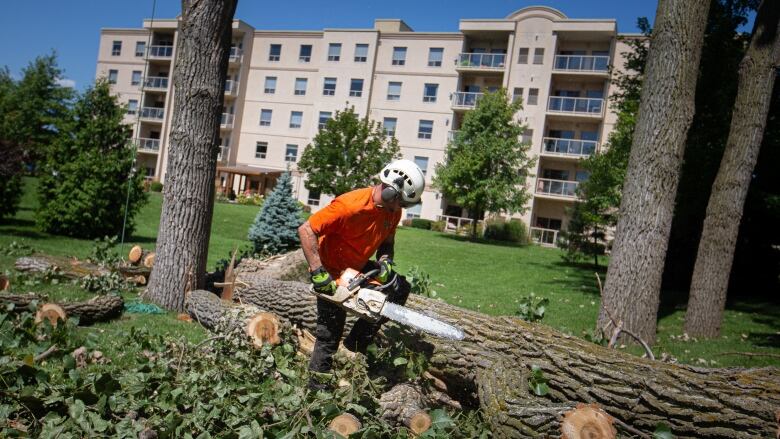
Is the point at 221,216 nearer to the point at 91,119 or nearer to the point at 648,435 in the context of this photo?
the point at 91,119

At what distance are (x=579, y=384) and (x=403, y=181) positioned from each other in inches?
82.8

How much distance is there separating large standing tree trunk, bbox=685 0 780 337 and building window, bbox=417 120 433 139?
31.9 m

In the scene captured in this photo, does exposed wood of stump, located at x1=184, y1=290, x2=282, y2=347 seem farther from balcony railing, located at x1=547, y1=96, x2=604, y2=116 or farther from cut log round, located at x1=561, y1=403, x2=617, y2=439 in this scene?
balcony railing, located at x1=547, y1=96, x2=604, y2=116

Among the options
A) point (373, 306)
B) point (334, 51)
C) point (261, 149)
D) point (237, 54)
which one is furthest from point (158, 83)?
point (373, 306)

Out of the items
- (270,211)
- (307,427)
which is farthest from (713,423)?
(270,211)

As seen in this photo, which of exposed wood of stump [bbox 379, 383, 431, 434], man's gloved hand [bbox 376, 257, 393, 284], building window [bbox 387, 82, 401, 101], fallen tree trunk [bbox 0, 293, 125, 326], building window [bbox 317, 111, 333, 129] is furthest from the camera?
building window [bbox 317, 111, 333, 129]

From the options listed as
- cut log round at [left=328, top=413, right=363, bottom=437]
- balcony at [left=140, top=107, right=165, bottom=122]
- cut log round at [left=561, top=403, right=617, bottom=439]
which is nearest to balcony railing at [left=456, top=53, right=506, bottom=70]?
balcony at [left=140, top=107, right=165, bottom=122]

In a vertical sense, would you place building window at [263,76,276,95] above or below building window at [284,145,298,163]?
above

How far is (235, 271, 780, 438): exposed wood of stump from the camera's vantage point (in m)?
3.33

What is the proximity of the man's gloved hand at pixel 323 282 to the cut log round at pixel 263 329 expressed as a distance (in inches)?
59.2

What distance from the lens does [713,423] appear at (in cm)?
331

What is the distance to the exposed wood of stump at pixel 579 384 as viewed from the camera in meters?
3.33

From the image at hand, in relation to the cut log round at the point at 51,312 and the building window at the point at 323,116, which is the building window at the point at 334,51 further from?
the cut log round at the point at 51,312

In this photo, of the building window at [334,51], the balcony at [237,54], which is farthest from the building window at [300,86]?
the balcony at [237,54]
